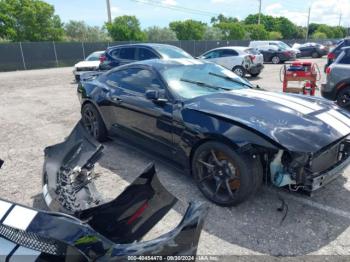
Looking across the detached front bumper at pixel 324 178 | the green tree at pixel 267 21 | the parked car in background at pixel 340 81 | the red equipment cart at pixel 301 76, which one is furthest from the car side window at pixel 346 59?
the green tree at pixel 267 21

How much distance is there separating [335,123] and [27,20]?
1666 inches

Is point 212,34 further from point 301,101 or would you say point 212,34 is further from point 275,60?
point 301,101

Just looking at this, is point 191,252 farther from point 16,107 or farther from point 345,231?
point 16,107

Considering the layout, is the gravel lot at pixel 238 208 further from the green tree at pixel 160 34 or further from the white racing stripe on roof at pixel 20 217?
the green tree at pixel 160 34

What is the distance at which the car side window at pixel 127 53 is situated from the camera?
10.0m

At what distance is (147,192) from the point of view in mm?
2633

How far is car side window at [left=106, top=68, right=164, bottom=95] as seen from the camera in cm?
415

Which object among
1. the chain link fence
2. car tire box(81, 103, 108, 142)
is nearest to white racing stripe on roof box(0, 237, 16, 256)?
car tire box(81, 103, 108, 142)

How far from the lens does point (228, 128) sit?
3.07 metres

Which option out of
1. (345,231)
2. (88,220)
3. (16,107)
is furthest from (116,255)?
(16,107)

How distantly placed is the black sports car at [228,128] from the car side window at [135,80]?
0.7 inches

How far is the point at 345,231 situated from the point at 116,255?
7.43 feet

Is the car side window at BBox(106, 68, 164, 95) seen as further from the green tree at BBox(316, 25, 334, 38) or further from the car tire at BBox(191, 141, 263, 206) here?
the green tree at BBox(316, 25, 334, 38)

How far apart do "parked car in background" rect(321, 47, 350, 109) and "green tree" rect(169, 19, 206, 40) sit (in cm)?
4705
